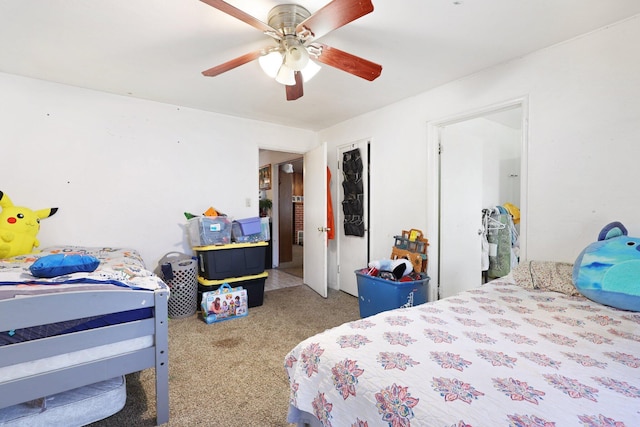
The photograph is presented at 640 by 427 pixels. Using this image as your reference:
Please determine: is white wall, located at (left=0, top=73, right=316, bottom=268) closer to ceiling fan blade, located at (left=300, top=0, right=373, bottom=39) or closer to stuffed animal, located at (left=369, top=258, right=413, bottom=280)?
stuffed animal, located at (left=369, top=258, right=413, bottom=280)

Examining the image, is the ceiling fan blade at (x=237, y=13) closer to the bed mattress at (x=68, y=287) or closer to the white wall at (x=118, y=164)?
the bed mattress at (x=68, y=287)

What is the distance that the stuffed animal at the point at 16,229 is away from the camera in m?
2.20

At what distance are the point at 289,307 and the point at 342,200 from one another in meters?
1.55

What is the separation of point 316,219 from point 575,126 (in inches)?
107

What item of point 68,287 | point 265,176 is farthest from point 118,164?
point 265,176

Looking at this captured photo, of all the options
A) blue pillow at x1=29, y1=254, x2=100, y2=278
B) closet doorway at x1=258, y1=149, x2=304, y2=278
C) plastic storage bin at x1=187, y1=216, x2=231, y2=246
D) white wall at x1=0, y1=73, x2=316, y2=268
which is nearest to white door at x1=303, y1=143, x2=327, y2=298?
white wall at x1=0, y1=73, x2=316, y2=268

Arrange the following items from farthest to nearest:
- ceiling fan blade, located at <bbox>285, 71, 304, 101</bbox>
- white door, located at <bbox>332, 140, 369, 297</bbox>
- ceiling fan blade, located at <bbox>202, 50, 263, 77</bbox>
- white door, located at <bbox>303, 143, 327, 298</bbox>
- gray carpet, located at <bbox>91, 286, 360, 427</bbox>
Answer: white door, located at <bbox>303, 143, 327, 298</bbox>
white door, located at <bbox>332, 140, 369, 297</bbox>
ceiling fan blade, located at <bbox>285, 71, 304, 101</bbox>
ceiling fan blade, located at <bbox>202, 50, 263, 77</bbox>
gray carpet, located at <bbox>91, 286, 360, 427</bbox>

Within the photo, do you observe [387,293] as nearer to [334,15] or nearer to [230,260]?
[230,260]

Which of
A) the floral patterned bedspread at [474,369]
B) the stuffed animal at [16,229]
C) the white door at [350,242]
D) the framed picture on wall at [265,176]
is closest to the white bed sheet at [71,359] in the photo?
the floral patterned bedspread at [474,369]

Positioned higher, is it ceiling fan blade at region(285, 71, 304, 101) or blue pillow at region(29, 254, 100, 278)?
ceiling fan blade at region(285, 71, 304, 101)

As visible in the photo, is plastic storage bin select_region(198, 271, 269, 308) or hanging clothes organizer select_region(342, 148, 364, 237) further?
hanging clothes organizer select_region(342, 148, 364, 237)

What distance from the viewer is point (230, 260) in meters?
3.15

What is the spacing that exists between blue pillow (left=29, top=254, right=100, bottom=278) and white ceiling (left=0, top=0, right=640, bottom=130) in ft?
4.77

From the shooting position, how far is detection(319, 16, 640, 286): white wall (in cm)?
179
